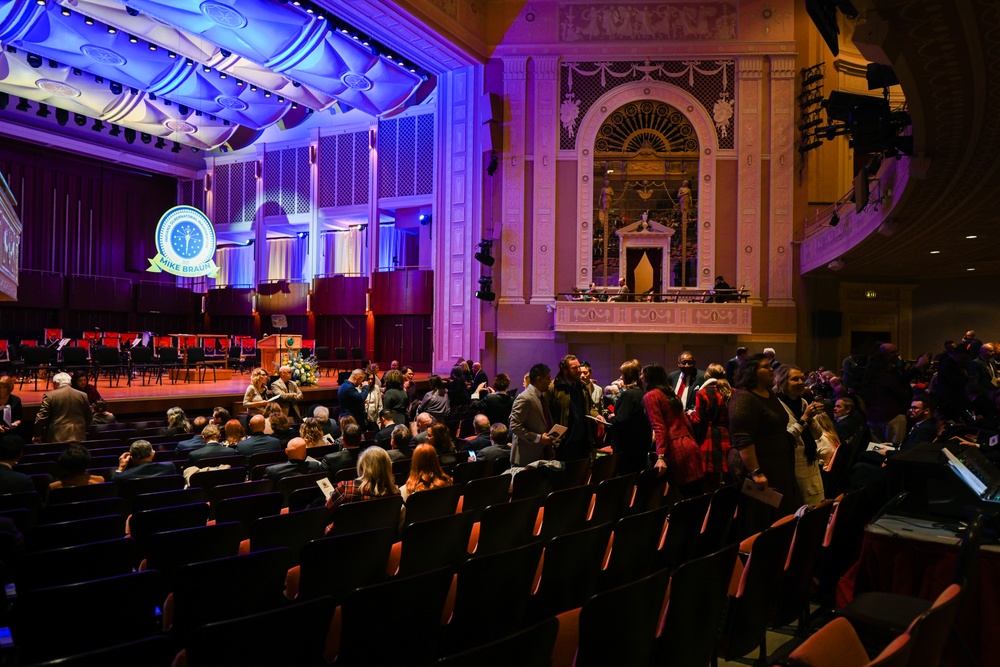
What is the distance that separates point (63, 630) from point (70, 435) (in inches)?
234

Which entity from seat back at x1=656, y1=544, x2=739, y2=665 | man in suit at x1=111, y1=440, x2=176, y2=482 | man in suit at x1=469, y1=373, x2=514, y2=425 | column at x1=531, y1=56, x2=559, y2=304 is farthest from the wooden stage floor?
seat back at x1=656, y1=544, x2=739, y2=665

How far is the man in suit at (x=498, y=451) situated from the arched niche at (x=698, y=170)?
10.5m

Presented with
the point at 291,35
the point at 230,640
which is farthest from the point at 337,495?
the point at 291,35

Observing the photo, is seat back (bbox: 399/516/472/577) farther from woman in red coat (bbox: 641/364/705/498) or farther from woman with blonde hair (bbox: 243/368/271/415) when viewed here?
woman with blonde hair (bbox: 243/368/271/415)

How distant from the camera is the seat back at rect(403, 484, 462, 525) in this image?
12.5 feet

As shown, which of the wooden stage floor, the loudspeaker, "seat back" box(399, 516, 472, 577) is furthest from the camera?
the loudspeaker

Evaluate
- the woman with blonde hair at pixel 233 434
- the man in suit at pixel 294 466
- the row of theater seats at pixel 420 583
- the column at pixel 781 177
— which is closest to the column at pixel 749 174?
the column at pixel 781 177

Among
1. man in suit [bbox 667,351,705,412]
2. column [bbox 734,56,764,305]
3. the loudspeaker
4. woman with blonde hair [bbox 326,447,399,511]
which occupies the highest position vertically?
column [bbox 734,56,764,305]

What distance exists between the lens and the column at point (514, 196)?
634 inches

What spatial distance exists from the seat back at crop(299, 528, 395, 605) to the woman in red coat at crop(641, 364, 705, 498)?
237cm

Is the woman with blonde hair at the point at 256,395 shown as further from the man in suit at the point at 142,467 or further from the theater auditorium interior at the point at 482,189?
the man in suit at the point at 142,467

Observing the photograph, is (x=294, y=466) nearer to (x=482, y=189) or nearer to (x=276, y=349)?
(x=276, y=349)

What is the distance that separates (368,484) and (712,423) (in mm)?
2886

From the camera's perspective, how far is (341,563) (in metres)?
2.83
